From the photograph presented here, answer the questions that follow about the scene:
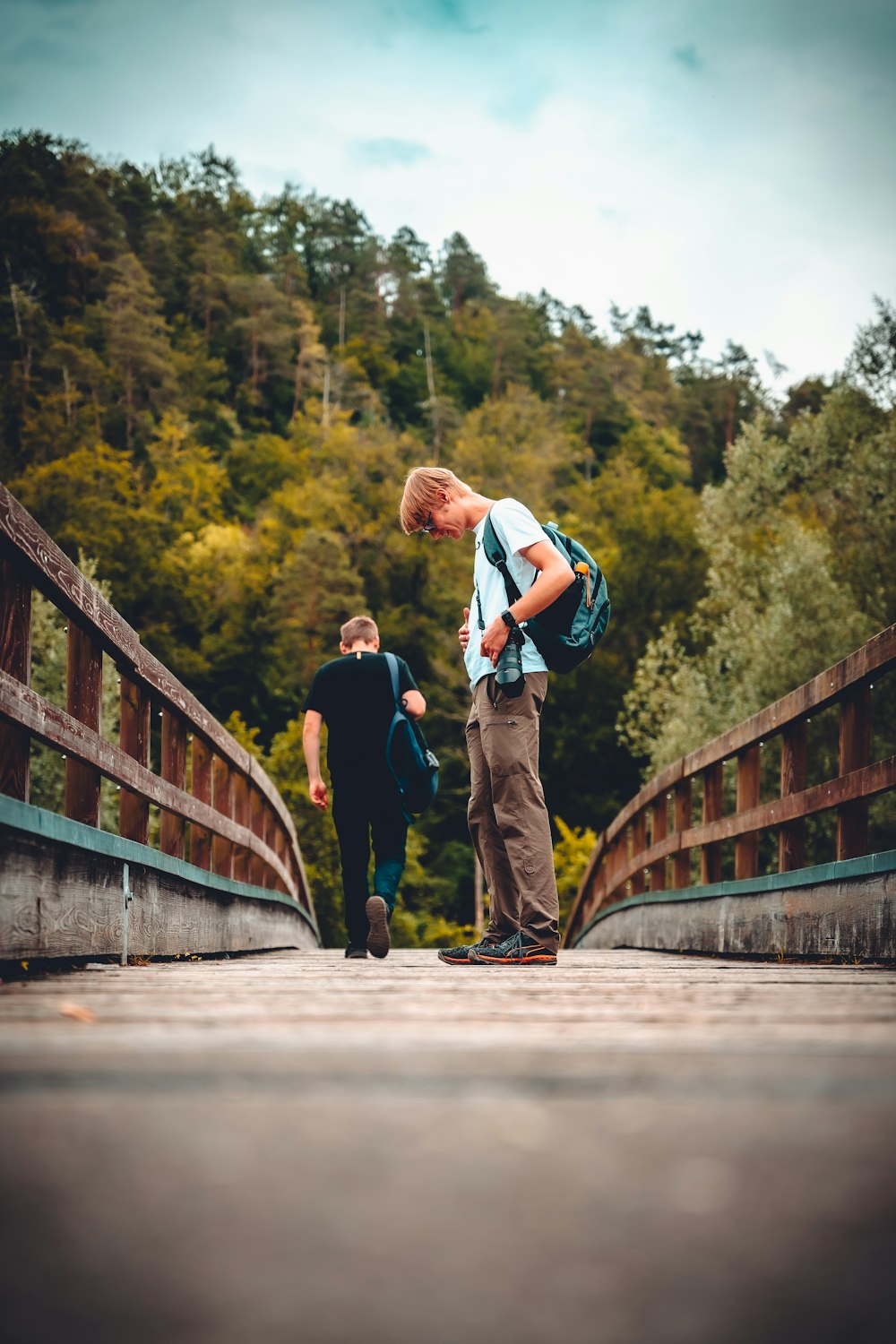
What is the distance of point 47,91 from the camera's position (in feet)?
389

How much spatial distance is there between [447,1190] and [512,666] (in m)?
3.72

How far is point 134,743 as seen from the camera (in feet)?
15.3

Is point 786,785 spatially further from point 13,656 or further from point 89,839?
point 13,656

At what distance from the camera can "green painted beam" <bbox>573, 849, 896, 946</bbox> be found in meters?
3.69

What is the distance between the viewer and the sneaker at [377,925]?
236 inches

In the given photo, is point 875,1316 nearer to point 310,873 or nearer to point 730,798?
point 730,798

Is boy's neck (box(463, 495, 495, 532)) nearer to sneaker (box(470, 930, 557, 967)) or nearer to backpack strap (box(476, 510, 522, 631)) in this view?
backpack strap (box(476, 510, 522, 631))

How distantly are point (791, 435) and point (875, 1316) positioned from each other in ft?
123

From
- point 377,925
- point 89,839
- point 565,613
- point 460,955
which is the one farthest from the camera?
point 377,925

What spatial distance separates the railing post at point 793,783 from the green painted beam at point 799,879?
0.11m

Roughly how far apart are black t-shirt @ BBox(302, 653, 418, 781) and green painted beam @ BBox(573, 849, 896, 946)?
5.68ft

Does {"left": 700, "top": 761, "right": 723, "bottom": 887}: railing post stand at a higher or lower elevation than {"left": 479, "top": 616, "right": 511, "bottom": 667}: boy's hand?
lower

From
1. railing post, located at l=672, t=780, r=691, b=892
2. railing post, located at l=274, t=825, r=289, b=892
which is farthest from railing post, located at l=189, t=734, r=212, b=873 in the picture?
railing post, located at l=274, t=825, r=289, b=892

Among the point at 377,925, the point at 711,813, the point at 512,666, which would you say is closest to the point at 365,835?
the point at 377,925
